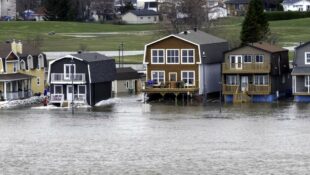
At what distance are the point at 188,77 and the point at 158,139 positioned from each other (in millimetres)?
21788

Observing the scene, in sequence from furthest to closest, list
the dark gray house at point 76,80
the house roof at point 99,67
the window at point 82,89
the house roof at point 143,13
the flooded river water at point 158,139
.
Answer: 1. the house roof at point 143,13
2. the house roof at point 99,67
3. the window at point 82,89
4. the dark gray house at point 76,80
5. the flooded river water at point 158,139

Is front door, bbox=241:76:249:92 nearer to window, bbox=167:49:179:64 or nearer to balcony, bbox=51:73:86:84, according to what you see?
window, bbox=167:49:179:64

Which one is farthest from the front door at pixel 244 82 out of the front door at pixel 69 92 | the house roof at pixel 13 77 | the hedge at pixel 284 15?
the hedge at pixel 284 15

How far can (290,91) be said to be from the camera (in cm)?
8488

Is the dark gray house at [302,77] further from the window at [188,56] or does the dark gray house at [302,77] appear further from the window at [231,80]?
the window at [188,56]

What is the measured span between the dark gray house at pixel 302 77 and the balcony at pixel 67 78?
46.9ft

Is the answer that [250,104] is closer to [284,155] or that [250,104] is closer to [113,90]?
[113,90]

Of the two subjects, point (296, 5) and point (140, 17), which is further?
point (296, 5)

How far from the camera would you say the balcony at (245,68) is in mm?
81000

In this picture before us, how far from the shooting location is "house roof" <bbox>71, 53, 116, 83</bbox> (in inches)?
3199

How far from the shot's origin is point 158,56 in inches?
3327

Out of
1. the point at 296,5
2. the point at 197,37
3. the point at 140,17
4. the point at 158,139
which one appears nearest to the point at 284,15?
the point at 296,5

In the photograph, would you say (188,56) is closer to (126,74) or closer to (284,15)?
(126,74)

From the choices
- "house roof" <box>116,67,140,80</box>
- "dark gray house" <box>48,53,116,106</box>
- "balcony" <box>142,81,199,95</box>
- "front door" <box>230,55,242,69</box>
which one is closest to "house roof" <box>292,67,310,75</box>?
"front door" <box>230,55,242,69</box>
